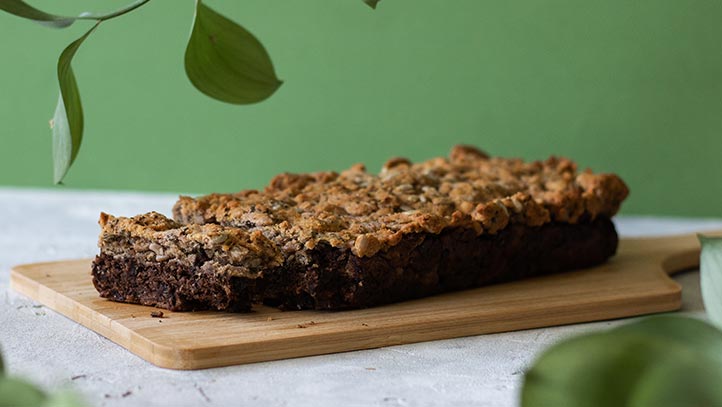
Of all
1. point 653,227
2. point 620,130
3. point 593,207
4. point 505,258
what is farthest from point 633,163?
point 505,258

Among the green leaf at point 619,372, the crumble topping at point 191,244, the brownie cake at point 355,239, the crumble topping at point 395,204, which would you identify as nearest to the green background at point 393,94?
the crumble topping at point 395,204

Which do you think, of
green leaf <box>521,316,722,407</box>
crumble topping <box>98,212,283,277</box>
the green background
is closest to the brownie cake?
crumble topping <box>98,212,283,277</box>

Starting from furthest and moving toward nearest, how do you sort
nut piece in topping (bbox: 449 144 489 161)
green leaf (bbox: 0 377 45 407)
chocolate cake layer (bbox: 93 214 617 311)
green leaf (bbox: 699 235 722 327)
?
1. nut piece in topping (bbox: 449 144 489 161)
2. chocolate cake layer (bbox: 93 214 617 311)
3. green leaf (bbox: 699 235 722 327)
4. green leaf (bbox: 0 377 45 407)

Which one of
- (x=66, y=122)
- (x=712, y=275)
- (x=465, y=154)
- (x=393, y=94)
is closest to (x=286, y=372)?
(x=66, y=122)

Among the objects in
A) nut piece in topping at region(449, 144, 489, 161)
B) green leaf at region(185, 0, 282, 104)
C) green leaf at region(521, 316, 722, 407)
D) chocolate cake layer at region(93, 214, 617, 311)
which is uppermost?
green leaf at region(185, 0, 282, 104)

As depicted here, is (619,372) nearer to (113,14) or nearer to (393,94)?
(113,14)

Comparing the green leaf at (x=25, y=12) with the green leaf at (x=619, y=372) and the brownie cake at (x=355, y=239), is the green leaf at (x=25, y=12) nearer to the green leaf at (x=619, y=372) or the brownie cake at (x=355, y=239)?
the brownie cake at (x=355, y=239)

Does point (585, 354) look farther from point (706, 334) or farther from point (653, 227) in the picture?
point (653, 227)

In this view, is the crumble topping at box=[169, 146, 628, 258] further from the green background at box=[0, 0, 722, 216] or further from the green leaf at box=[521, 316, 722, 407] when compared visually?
the green background at box=[0, 0, 722, 216]
